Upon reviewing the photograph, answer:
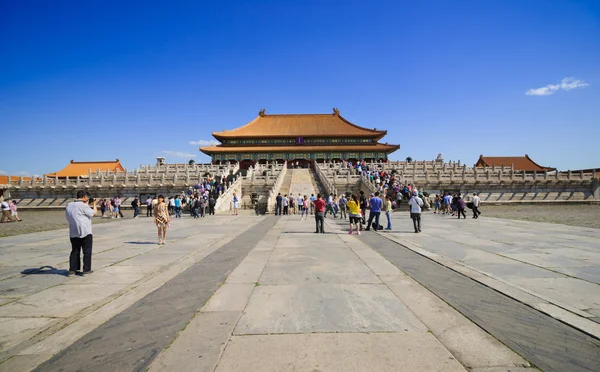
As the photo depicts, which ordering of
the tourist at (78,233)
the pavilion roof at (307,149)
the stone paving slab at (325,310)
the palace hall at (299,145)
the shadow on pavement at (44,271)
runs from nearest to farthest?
the stone paving slab at (325,310), the tourist at (78,233), the shadow on pavement at (44,271), the pavilion roof at (307,149), the palace hall at (299,145)

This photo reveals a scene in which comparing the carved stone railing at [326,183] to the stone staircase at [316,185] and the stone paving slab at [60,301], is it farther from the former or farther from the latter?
the stone paving slab at [60,301]

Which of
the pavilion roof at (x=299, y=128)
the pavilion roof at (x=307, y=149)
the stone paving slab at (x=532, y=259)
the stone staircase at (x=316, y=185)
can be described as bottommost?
the stone paving slab at (x=532, y=259)

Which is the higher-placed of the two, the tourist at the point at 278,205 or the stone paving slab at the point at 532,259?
the tourist at the point at 278,205

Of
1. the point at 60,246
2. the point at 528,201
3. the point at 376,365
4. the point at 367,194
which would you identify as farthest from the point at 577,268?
the point at 528,201

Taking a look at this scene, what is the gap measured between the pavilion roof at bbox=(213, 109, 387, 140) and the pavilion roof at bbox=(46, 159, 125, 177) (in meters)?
17.2

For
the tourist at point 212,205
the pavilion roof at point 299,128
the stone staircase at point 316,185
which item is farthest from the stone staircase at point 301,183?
the pavilion roof at point 299,128

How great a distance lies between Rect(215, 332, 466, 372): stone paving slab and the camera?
7.75ft

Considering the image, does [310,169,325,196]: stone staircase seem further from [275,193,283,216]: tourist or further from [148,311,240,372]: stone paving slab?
[148,311,240,372]: stone paving slab

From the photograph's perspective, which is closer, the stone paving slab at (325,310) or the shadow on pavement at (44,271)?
the stone paving slab at (325,310)

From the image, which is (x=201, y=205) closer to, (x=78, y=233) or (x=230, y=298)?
(x=78, y=233)

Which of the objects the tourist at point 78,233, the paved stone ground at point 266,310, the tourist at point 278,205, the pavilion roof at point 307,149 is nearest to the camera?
the paved stone ground at point 266,310

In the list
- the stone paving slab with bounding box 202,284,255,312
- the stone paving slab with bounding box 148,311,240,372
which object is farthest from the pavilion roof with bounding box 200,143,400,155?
the stone paving slab with bounding box 148,311,240,372

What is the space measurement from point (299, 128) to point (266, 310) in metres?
46.2

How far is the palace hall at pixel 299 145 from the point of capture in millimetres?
42188
